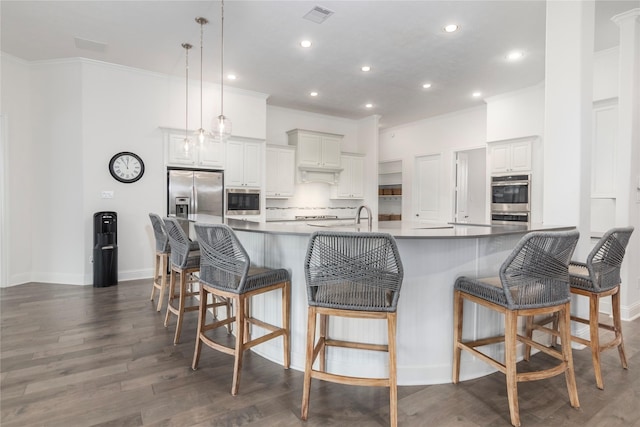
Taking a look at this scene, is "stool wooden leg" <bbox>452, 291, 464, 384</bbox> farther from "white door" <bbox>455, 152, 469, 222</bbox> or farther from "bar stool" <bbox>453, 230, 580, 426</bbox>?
"white door" <bbox>455, 152, 469, 222</bbox>

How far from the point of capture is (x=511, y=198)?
5.52m

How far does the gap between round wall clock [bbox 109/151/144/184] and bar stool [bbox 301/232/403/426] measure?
4057 mm

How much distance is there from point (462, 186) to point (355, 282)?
232 inches

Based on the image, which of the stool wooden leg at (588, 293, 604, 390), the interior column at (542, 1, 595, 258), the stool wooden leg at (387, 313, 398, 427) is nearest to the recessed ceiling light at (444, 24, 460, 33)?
the interior column at (542, 1, 595, 258)

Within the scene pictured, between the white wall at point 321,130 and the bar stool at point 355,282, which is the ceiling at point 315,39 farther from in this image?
the bar stool at point 355,282

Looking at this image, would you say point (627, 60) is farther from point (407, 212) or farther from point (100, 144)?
point (100, 144)

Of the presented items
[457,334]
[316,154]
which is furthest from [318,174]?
[457,334]

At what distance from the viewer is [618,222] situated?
11.4ft

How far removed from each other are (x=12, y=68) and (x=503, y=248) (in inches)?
236

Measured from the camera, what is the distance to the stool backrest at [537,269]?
1.83 meters

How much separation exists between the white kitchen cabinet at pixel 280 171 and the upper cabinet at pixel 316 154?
0.62 ft

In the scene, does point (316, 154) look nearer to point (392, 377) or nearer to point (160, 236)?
point (160, 236)

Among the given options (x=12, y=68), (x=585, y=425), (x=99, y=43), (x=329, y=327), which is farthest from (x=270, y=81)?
(x=585, y=425)

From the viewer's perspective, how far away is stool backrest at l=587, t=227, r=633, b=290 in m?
2.22
